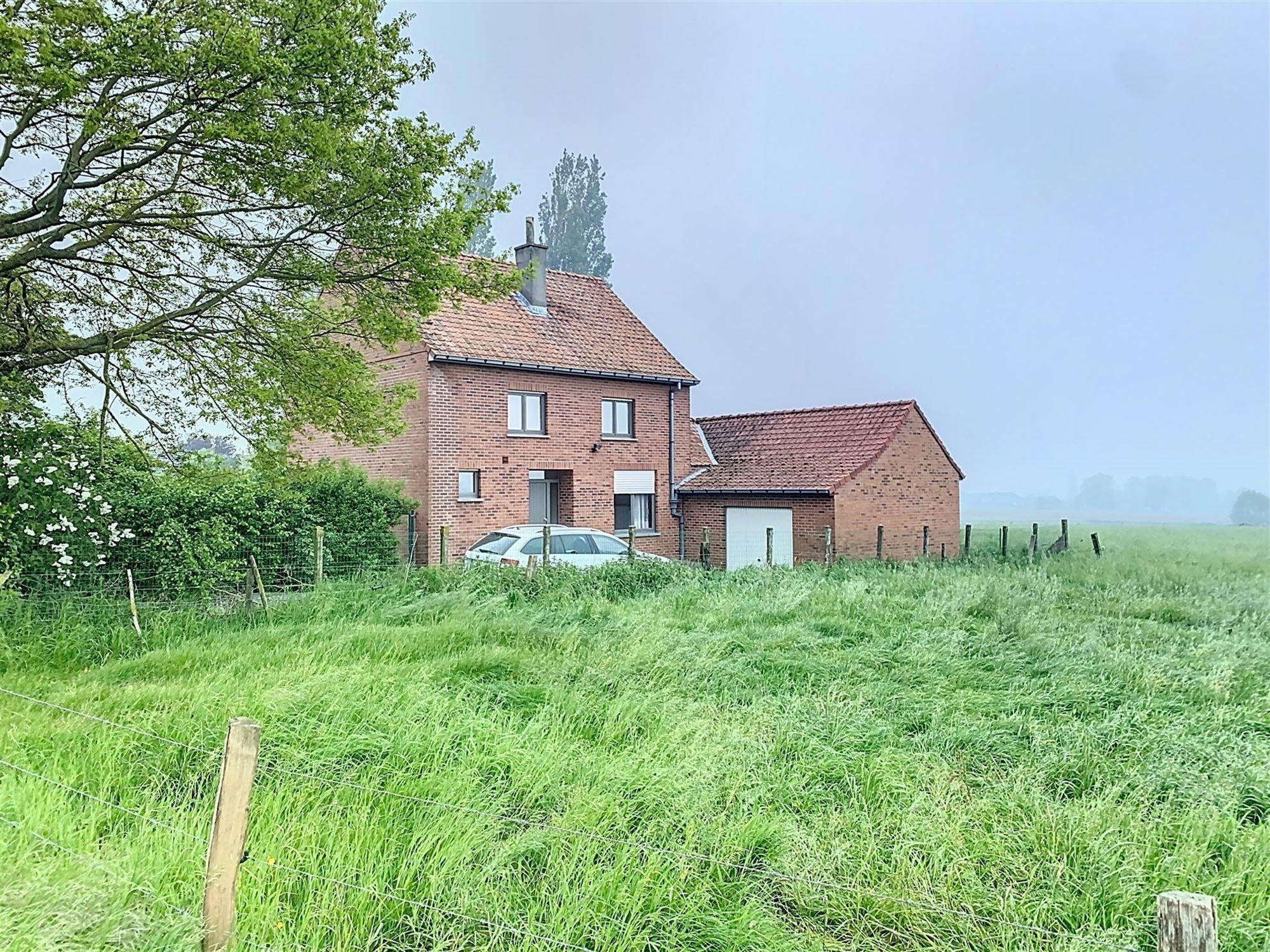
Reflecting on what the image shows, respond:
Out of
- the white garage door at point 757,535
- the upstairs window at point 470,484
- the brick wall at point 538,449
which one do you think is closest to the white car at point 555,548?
the brick wall at point 538,449

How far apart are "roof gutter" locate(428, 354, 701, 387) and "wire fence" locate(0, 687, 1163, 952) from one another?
48.4 feet

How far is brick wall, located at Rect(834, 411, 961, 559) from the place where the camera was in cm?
2122

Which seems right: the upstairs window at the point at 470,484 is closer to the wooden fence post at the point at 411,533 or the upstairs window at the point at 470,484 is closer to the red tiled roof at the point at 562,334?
the wooden fence post at the point at 411,533

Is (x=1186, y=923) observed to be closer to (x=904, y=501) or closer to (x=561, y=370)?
(x=561, y=370)

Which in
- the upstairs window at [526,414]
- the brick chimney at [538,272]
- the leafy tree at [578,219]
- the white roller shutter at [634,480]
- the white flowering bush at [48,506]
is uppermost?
the leafy tree at [578,219]

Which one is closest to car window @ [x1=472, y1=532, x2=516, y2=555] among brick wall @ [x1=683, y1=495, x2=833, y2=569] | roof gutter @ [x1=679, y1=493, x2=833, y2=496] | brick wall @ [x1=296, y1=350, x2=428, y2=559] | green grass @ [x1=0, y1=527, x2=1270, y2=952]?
brick wall @ [x1=296, y1=350, x2=428, y2=559]

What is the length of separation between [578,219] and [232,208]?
45252mm

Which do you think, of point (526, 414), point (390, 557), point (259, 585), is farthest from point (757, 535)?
point (259, 585)

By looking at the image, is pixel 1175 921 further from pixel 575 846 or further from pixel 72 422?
pixel 72 422

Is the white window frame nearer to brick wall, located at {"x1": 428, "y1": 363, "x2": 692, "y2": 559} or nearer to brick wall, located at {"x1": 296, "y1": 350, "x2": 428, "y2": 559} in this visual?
brick wall, located at {"x1": 428, "y1": 363, "x2": 692, "y2": 559}

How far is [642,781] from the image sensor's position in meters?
5.26

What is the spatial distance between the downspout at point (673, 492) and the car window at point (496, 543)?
8951 mm

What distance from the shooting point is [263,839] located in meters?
4.35

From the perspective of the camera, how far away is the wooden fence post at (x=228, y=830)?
11.5 ft
